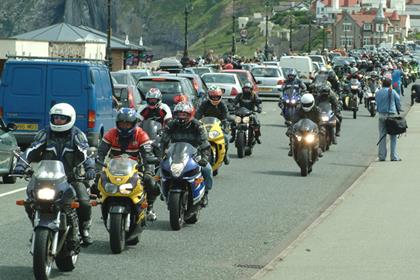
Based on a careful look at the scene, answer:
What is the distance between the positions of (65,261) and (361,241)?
3411 mm

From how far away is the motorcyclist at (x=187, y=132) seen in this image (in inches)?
588

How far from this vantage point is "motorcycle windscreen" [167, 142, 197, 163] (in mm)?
14047

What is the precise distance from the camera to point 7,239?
12.9 m

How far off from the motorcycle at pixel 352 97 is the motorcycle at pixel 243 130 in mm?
18458

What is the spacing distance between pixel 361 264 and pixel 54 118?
3005 mm

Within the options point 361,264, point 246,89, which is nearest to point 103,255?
point 361,264

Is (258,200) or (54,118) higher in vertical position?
(54,118)

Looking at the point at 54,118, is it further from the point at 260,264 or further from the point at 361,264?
the point at 361,264

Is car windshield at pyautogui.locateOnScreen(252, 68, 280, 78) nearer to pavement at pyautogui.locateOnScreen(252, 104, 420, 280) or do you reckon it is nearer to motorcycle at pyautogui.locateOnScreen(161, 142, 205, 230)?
pavement at pyautogui.locateOnScreen(252, 104, 420, 280)

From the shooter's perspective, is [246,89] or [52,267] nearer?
[52,267]

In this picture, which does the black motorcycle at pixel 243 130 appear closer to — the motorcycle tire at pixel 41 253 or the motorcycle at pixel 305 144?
the motorcycle at pixel 305 144

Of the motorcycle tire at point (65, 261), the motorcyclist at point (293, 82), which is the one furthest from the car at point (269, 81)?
the motorcycle tire at point (65, 261)

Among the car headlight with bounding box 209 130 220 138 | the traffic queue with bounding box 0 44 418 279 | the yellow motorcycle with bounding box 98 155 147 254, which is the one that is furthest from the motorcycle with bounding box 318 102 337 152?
the yellow motorcycle with bounding box 98 155 147 254

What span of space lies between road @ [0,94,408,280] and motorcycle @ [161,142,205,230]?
0.21 meters
